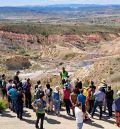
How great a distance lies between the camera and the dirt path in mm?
17219

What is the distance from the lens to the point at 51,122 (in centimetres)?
1780

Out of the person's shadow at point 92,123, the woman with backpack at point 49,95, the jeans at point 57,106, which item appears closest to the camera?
the person's shadow at point 92,123

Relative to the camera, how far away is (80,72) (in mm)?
36219

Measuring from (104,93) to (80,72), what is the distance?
18228mm

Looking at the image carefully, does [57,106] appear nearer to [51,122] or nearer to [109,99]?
[51,122]

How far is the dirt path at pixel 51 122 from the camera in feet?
56.5

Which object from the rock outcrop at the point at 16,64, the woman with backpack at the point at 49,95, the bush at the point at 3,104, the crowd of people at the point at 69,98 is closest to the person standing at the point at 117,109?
the crowd of people at the point at 69,98

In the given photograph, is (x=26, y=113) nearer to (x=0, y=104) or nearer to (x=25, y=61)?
(x=0, y=104)

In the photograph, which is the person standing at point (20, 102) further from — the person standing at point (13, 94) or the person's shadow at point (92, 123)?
the person's shadow at point (92, 123)

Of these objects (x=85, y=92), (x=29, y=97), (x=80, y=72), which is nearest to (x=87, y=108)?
(x=85, y=92)

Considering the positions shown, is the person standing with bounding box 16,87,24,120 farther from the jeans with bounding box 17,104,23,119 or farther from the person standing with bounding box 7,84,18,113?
the person standing with bounding box 7,84,18,113

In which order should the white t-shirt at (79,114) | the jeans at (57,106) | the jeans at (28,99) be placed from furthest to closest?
the jeans at (28,99) < the jeans at (57,106) < the white t-shirt at (79,114)

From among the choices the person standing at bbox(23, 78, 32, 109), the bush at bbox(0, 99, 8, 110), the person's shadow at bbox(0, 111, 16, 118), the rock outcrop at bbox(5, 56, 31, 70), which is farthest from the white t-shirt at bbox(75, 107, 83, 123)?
the rock outcrop at bbox(5, 56, 31, 70)

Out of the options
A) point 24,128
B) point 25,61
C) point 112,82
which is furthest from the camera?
point 25,61
